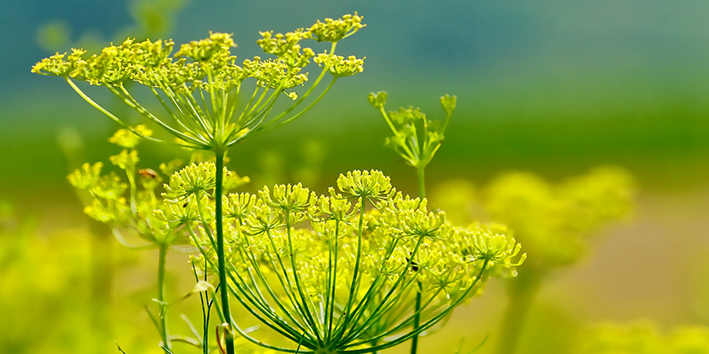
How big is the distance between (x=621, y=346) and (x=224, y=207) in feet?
4.23

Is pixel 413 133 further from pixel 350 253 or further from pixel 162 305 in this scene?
pixel 162 305

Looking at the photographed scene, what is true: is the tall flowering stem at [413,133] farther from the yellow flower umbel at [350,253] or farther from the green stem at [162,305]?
the green stem at [162,305]

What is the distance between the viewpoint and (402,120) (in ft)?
2.52

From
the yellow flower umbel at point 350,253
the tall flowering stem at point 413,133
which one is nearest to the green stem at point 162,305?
the yellow flower umbel at point 350,253

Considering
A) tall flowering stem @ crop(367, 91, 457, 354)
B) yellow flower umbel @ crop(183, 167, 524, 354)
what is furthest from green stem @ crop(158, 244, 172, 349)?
tall flowering stem @ crop(367, 91, 457, 354)

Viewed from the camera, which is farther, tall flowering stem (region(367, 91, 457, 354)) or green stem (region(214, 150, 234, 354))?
tall flowering stem (region(367, 91, 457, 354))

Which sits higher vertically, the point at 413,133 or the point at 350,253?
the point at 413,133

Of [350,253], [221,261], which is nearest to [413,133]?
[350,253]

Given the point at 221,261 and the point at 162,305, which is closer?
the point at 221,261

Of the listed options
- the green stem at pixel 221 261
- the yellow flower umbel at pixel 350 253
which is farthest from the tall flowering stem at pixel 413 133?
the green stem at pixel 221 261

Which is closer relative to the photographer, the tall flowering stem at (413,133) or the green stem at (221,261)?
the green stem at (221,261)

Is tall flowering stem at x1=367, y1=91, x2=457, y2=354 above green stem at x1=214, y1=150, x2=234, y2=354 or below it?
above

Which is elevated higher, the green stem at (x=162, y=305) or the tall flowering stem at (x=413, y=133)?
the tall flowering stem at (x=413, y=133)

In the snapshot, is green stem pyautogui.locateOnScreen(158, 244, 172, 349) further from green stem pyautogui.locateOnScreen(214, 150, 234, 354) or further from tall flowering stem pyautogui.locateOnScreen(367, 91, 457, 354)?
tall flowering stem pyautogui.locateOnScreen(367, 91, 457, 354)
